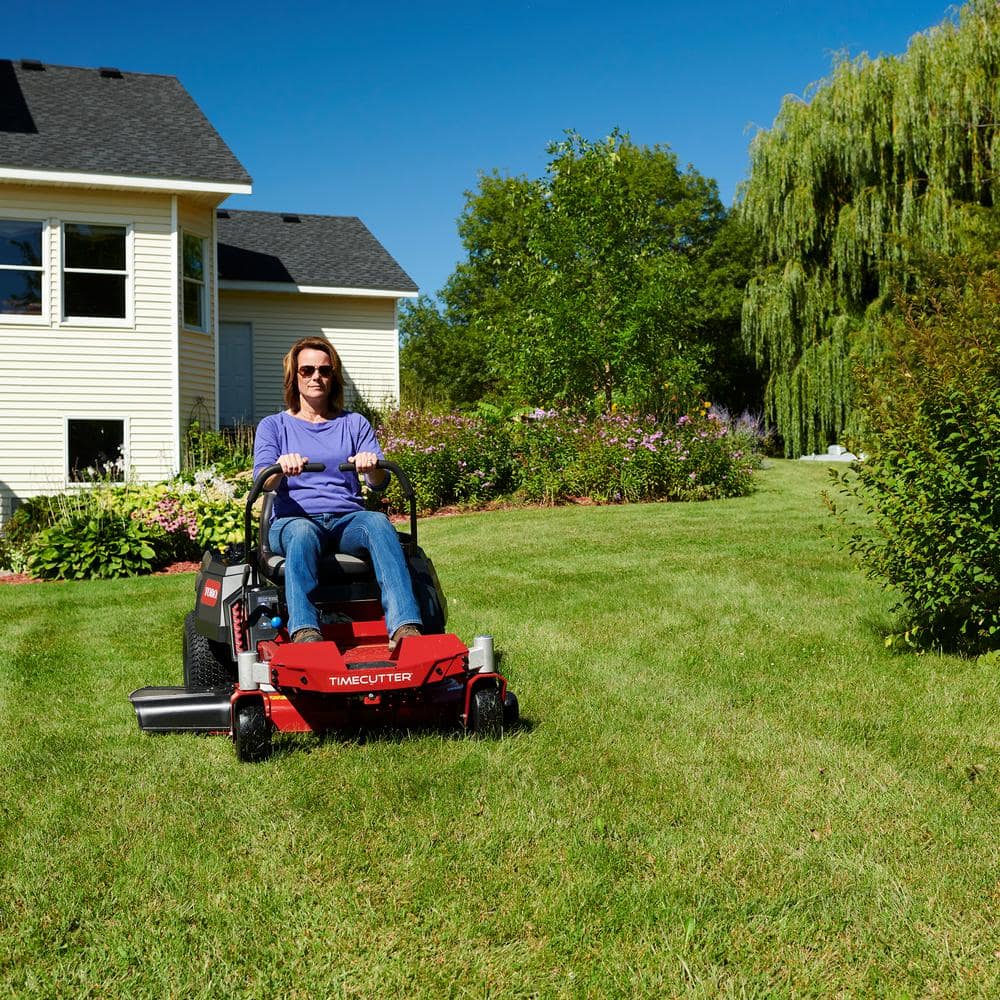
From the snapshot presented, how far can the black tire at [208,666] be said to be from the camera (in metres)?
4.75

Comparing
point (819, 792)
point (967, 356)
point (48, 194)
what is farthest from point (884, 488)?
point (48, 194)

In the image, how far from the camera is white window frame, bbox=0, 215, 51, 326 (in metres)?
14.9

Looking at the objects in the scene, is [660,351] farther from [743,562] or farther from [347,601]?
[347,601]

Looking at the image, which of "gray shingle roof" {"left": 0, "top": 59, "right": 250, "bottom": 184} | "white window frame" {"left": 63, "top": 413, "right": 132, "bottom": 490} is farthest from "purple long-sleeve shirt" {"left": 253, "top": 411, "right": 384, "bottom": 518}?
"gray shingle roof" {"left": 0, "top": 59, "right": 250, "bottom": 184}

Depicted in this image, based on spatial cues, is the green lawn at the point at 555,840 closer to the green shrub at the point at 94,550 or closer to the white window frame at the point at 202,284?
the green shrub at the point at 94,550

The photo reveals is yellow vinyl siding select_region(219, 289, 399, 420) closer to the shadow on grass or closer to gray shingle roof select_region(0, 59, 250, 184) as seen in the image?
gray shingle roof select_region(0, 59, 250, 184)

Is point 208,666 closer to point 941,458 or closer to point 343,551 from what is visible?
point 343,551

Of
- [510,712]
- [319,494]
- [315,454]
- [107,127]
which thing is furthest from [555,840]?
[107,127]

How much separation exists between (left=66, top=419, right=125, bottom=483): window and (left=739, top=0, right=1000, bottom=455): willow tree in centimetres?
1187

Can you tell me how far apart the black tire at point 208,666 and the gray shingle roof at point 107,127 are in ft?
39.4

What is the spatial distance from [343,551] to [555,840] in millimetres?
1832

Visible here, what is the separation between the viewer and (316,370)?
16.1 feet

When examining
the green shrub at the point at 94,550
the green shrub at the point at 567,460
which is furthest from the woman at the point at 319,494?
the green shrub at the point at 567,460

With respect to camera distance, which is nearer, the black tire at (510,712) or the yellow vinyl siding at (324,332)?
the black tire at (510,712)
